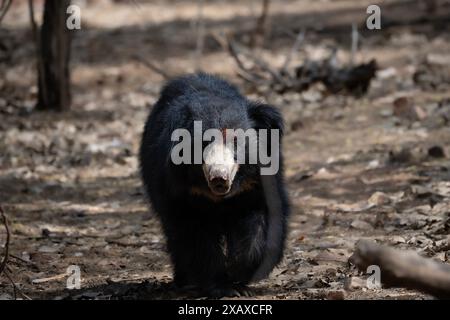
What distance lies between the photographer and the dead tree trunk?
8.41 meters

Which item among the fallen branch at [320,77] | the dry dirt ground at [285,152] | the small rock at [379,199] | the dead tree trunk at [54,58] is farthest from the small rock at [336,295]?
the dead tree trunk at [54,58]

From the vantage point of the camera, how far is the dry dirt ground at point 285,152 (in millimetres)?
4824

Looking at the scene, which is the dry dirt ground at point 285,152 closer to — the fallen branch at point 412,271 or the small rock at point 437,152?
the small rock at point 437,152

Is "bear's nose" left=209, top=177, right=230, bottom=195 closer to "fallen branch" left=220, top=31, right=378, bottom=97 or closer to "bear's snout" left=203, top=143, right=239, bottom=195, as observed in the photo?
"bear's snout" left=203, top=143, right=239, bottom=195

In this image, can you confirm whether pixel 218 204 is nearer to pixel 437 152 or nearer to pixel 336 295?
pixel 336 295

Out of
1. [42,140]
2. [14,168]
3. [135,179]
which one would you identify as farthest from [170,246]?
[42,140]

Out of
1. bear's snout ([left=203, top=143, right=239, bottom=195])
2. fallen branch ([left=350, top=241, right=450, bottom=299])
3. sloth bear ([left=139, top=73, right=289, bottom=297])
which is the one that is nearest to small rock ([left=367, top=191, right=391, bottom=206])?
sloth bear ([left=139, top=73, right=289, bottom=297])

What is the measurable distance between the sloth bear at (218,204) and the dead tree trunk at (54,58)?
4.33 m

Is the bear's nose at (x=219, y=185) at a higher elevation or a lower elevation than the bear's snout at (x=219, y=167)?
lower

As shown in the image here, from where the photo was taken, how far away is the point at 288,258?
194 inches

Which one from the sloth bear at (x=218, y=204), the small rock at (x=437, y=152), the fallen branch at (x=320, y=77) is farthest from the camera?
the fallen branch at (x=320, y=77)

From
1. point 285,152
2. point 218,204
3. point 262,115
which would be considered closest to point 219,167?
point 218,204

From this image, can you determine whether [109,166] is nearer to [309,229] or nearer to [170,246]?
[309,229]

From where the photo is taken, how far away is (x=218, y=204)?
4.05 meters
